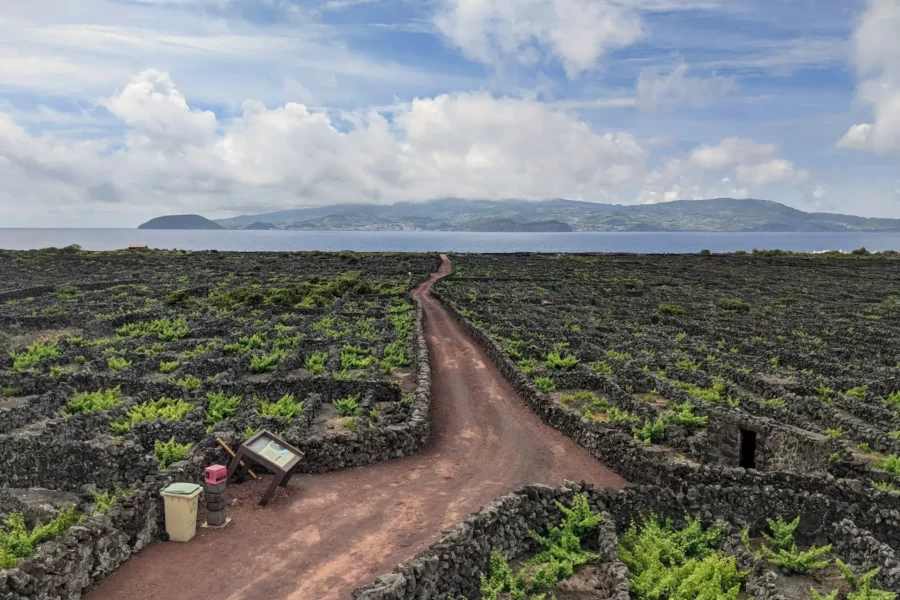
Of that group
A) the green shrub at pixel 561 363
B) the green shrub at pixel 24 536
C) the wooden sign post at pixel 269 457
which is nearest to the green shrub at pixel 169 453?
the wooden sign post at pixel 269 457

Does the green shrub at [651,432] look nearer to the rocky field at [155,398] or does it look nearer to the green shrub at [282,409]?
the rocky field at [155,398]

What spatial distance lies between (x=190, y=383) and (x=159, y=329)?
15.2 metres

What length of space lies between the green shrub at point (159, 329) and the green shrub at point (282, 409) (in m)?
17.2

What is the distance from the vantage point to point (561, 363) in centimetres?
3173

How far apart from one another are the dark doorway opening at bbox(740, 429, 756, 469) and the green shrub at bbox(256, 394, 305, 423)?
17328 mm

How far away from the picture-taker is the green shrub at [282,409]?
2297 cm

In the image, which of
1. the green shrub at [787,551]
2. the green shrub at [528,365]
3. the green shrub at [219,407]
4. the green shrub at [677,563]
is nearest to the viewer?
the green shrub at [677,563]

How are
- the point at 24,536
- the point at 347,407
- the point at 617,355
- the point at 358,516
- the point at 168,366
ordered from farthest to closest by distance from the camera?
1. the point at 617,355
2. the point at 168,366
3. the point at 347,407
4. the point at 358,516
5. the point at 24,536

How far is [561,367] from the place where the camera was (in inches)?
1244

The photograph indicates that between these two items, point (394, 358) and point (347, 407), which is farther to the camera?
point (394, 358)

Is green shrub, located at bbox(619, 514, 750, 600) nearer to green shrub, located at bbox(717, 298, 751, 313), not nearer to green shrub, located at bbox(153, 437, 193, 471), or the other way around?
green shrub, located at bbox(153, 437, 193, 471)

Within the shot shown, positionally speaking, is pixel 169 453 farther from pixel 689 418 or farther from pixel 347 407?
pixel 689 418

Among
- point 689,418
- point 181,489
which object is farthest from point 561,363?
point 181,489

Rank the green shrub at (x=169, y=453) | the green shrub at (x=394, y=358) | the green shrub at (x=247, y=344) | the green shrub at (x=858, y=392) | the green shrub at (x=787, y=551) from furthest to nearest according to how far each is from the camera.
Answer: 1. the green shrub at (x=247, y=344)
2. the green shrub at (x=394, y=358)
3. the green shrub at (x=858, y=392)
4. the green shrub at (x=169, y=453)
5. the green shrub at (x=787, y=551)
